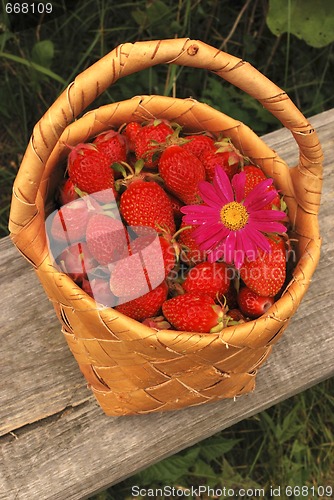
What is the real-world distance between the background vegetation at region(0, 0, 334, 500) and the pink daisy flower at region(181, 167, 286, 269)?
60cm

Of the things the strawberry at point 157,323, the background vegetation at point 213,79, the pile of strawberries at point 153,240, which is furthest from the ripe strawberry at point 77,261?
the background vegetation at point 213,79

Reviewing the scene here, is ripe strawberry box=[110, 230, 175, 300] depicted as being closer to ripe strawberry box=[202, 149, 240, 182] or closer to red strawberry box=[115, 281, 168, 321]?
red strawberry box=[115, 281, 168, 321]

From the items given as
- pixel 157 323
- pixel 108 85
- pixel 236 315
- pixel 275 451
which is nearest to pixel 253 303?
pixel 236 315

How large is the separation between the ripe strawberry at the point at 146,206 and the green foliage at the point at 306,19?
0.77 m

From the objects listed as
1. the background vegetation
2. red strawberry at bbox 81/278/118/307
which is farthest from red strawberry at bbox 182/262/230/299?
the background vegetation

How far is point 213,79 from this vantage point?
1575 mm

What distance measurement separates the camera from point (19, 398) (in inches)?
42.3

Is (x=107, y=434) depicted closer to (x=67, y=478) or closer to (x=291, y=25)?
(x=67, y=478)

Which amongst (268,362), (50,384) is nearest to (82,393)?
(50,384)

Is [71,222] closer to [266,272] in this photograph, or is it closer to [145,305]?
[145,305]

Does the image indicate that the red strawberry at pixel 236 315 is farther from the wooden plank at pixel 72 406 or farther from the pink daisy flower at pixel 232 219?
the wooden plank at pixel 72 406

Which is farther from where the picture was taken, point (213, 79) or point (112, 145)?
point (213, 79)

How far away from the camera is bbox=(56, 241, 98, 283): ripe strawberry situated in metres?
0.87

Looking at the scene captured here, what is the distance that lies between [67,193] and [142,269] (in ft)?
0.55
